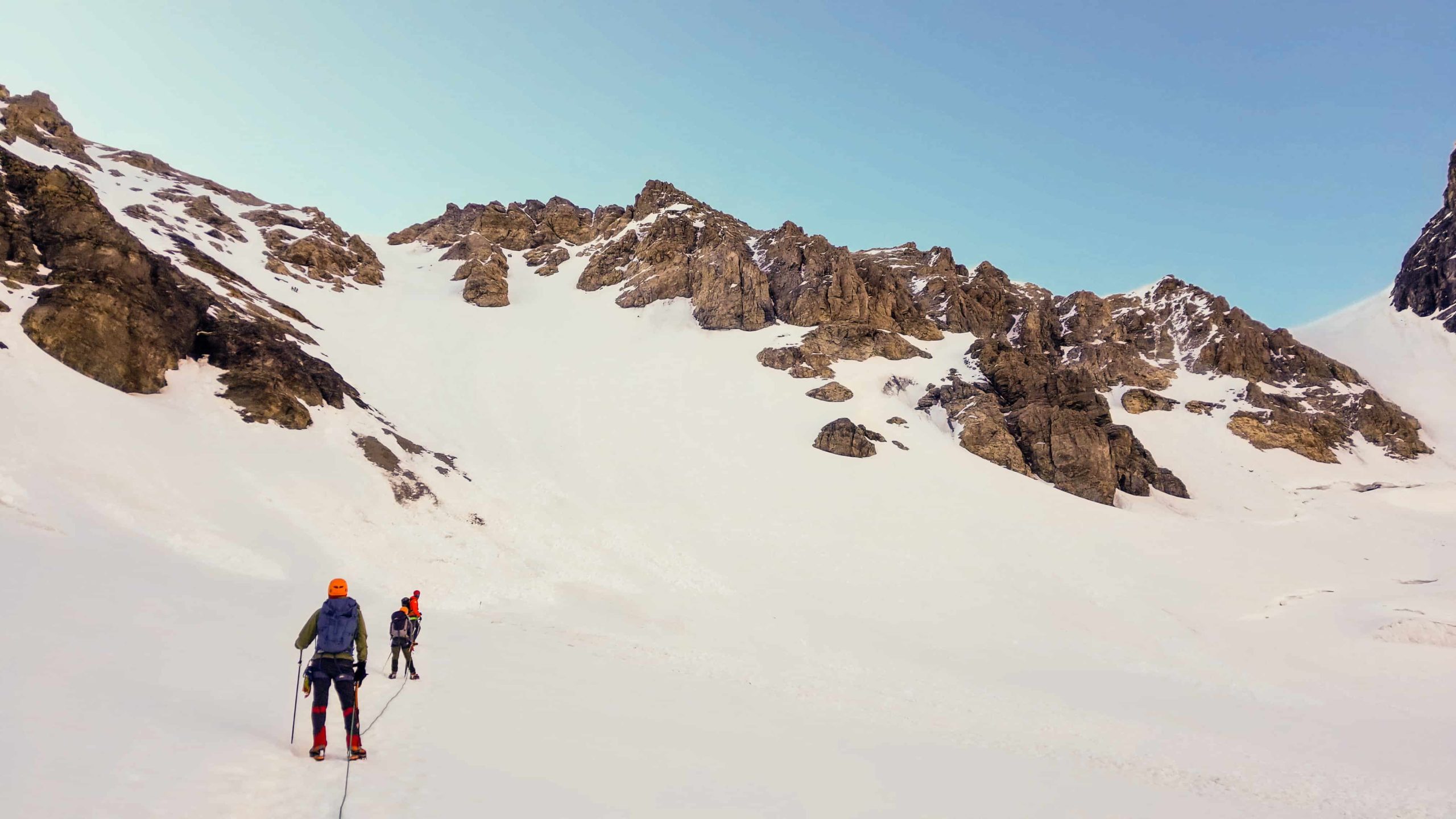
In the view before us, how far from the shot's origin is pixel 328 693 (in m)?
8.11

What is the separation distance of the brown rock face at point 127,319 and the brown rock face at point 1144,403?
69.7 m

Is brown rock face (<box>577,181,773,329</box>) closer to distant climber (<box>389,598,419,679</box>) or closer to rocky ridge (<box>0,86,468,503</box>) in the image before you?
Result: rocky ridge (<box>0,86,468,503</box>)

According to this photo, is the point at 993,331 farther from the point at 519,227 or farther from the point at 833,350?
the point at 519,227

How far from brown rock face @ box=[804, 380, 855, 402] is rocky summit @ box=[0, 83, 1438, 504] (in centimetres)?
30

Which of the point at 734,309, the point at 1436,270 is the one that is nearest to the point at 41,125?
the point at 734,309

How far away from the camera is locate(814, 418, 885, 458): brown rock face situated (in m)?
46.9

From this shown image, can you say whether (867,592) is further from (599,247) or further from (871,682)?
(599,247)

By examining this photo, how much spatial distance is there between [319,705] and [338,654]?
665 mm

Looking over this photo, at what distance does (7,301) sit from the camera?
2598 cm

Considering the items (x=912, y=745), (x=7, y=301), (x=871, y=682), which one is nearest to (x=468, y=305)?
(x=7, y=301)

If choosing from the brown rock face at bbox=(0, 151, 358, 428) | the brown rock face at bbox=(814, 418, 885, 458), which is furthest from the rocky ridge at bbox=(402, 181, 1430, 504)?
the brown rock face at bbox=(0, 151, 358, 428)

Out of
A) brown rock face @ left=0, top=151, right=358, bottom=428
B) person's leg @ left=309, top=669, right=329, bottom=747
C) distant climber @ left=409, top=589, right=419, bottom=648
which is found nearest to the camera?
person's leg @ left=309, top=669, right=329, bottom=747

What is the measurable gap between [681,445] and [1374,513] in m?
51.3

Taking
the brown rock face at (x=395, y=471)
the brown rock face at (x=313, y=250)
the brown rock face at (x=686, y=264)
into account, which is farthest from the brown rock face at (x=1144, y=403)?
the brown rock face at (x=313, y=250)
